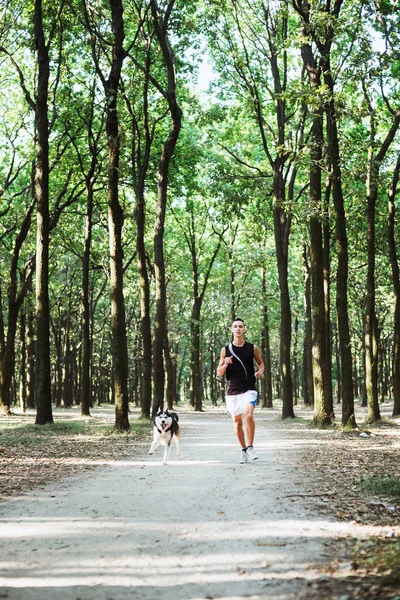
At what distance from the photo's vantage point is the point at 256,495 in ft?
23.6

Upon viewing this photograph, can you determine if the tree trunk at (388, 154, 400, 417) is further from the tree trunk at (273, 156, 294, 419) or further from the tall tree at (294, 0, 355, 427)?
the tall tree at (294, 0, 355, 427)

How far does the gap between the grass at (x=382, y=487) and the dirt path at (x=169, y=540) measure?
76cm

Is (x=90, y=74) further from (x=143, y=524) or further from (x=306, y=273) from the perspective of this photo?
(x=143, y=524)

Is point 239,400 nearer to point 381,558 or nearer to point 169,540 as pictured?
point 169,540

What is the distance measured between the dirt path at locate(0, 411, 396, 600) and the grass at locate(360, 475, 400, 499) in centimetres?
76

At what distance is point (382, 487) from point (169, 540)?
337 centimetres

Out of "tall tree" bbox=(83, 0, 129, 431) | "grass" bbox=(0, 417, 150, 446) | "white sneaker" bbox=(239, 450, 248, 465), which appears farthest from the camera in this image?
"tall tree" bbox=(83, 0, 129, 431)

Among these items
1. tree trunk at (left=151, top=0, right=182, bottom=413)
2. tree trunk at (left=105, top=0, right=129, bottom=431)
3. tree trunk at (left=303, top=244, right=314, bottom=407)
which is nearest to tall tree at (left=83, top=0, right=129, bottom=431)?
tree trunk at (left=105, top=0, right=129, bottom=431)

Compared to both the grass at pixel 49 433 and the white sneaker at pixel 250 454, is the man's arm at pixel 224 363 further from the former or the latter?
the grass at pixel 49 433

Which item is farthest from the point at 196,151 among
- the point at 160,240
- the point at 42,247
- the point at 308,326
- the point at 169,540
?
the point at 169,540

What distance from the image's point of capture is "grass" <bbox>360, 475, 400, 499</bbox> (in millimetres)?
7203

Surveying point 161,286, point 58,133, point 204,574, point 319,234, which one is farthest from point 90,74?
point 204,574

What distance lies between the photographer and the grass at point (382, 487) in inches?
284

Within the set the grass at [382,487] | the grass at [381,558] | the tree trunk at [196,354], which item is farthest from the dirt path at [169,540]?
the tree trunk at [196,354]
